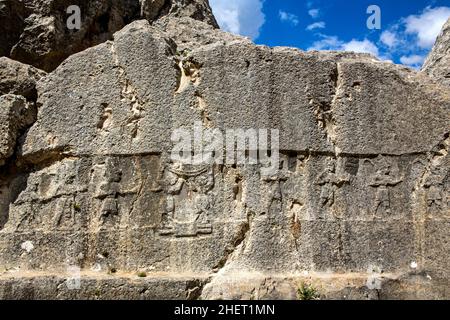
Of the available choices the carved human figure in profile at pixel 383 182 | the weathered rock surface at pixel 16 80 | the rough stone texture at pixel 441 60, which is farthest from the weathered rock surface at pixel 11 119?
the rough stone texture at pixel 441 60

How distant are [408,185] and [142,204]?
410 cm

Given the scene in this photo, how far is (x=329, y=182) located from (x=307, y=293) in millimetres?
1760

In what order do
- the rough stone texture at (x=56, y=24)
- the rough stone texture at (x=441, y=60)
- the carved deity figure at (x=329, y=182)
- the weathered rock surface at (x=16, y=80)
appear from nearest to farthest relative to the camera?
the carved deity figure at (x=329, y=182)
the weathered rock surface at (x=16, y=80)
the rough stone texture at (x=441, y=60)
the rough stone texture at (x=56, y=24)

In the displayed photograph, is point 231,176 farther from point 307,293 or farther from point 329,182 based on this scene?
point 307,293

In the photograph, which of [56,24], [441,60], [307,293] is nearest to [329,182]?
[307,293]

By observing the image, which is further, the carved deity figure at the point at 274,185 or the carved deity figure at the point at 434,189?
the carved deity figure at the point at 434,189

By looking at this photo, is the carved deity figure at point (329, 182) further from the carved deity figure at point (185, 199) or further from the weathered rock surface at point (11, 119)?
the weathered rock surface at point (11, 119)

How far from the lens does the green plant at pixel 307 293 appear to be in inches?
296

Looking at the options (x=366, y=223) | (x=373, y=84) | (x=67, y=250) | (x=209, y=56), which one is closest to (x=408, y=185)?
(x=366, y=223)

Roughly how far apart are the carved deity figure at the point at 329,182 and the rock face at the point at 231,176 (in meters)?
0.02

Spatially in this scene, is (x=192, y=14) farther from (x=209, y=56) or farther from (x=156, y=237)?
(x=156, y=237)

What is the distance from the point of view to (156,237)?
26.1 ft

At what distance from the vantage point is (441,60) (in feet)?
34.8

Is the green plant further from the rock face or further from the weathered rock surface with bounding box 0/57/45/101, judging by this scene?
the weathered rock surface with bounding box 0/57/45/101
